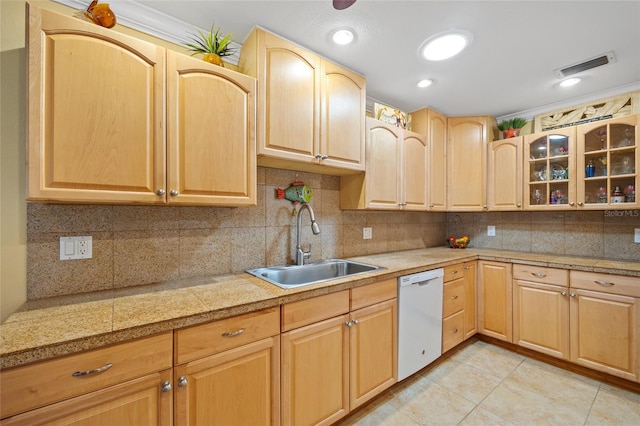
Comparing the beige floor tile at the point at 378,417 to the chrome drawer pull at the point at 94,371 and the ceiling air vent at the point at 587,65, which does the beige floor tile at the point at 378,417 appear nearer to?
the chrome drawer pull at the point at 94,371

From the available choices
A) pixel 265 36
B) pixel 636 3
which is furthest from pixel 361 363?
pixel 636 3

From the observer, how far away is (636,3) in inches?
54.7

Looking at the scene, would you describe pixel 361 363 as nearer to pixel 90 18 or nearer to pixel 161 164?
pixel 161 164

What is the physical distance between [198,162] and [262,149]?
0.37 meters

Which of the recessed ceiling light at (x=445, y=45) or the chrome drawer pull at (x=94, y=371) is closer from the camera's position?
the chrome drawer pull at (x=94, y=371)

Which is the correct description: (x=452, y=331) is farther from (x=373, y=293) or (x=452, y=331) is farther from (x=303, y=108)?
(x=303, y=108)

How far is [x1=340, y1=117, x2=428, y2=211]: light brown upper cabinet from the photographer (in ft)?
7.21

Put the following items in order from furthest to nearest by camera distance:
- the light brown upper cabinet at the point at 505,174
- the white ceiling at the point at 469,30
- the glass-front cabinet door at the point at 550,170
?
1. the light brown upper cabinet at the point at 505,174
2. the glass-front cabinet door at the point at 550,170
3. the white ceiling at the point at 469,30

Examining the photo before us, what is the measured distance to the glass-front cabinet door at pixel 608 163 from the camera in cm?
215

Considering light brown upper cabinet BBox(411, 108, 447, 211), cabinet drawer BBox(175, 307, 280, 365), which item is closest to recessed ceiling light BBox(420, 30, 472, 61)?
light brown upper cabinet BBox(411, 108, 447, 211)

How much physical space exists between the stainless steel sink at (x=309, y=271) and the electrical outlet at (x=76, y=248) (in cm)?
83

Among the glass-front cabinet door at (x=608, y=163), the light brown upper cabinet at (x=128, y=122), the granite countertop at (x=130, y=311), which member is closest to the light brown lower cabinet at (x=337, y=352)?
the granite countertop at (x=130, y=311)

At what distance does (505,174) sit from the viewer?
275 centimetres

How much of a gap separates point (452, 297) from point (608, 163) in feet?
5.59
